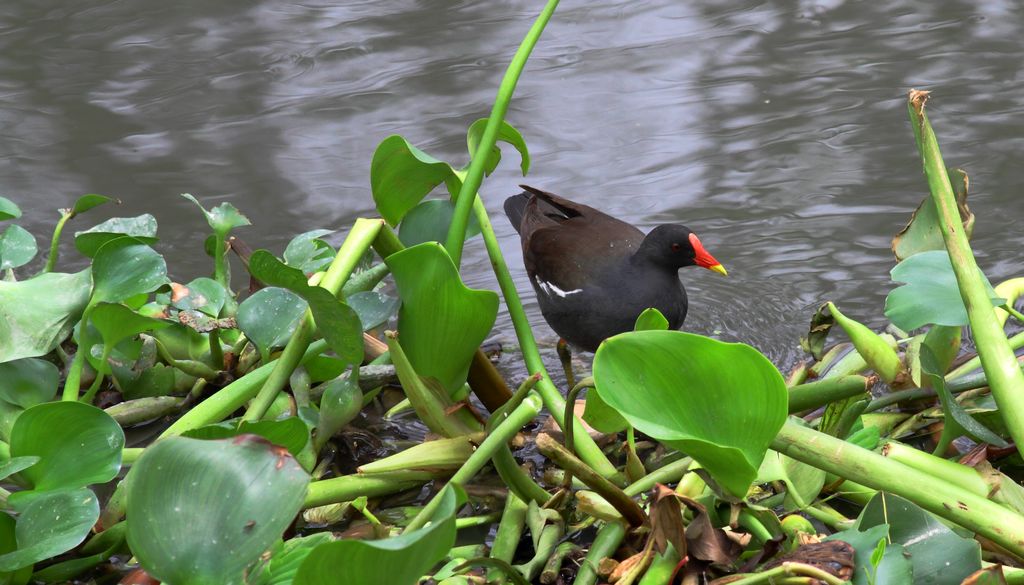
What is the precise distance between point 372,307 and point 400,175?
23 centimetres

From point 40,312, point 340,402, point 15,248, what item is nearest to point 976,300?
point 340,402

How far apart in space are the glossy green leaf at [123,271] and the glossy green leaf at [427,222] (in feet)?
1.47

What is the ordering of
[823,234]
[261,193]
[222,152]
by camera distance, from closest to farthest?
[823,234], [261,193], [222,152]

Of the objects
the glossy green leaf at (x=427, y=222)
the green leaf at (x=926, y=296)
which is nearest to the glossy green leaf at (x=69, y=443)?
the glossy green leaf at (x=427, y=222)

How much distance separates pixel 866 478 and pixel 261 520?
2.45ft

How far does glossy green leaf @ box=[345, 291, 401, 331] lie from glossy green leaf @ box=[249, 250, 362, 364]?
154 millimetres

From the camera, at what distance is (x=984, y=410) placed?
1861mm

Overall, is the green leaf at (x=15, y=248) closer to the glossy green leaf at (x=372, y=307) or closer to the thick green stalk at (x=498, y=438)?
the glossy green leaf at (x=372, y=307)

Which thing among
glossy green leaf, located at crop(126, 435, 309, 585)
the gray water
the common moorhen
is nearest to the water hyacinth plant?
glossy green leaf, located at crop(126, 435, 309, 585)

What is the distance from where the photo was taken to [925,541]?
58.0 inches

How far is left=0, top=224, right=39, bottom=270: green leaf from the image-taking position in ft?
7.82

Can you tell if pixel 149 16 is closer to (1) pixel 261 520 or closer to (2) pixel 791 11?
(2) pixel 791 11

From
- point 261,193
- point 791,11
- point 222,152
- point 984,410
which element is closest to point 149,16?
point 222,152

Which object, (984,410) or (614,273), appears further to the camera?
(614,273)
